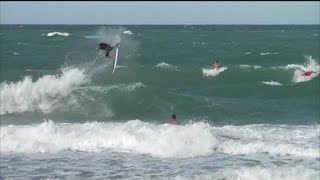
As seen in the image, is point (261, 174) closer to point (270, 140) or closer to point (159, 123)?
point (270, 140)

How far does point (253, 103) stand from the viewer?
2339 centimetres

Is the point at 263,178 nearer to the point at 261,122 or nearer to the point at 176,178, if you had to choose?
the point at 176,178

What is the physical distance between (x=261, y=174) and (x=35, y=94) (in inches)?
546

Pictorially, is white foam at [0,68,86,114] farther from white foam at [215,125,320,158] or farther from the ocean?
white foam at [215,125,320,158]

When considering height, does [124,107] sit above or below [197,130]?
above

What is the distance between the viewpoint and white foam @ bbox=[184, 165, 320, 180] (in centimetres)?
1124

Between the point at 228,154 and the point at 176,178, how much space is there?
2.97 m

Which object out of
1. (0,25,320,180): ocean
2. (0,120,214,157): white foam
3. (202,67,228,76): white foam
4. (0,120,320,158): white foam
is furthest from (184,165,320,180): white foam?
(202,67,228,76): white foam

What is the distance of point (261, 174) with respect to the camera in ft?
37.3

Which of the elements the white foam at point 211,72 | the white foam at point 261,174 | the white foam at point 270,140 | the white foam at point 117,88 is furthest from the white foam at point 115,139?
the white foam at point 211,72

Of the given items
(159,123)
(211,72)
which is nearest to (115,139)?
(159,123)

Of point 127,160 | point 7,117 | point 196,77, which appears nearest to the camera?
point 127,160

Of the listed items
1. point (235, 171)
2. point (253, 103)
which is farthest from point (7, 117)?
point (235, 171)

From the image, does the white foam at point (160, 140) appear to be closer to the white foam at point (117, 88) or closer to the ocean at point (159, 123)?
the ocean at point (159, 123)
